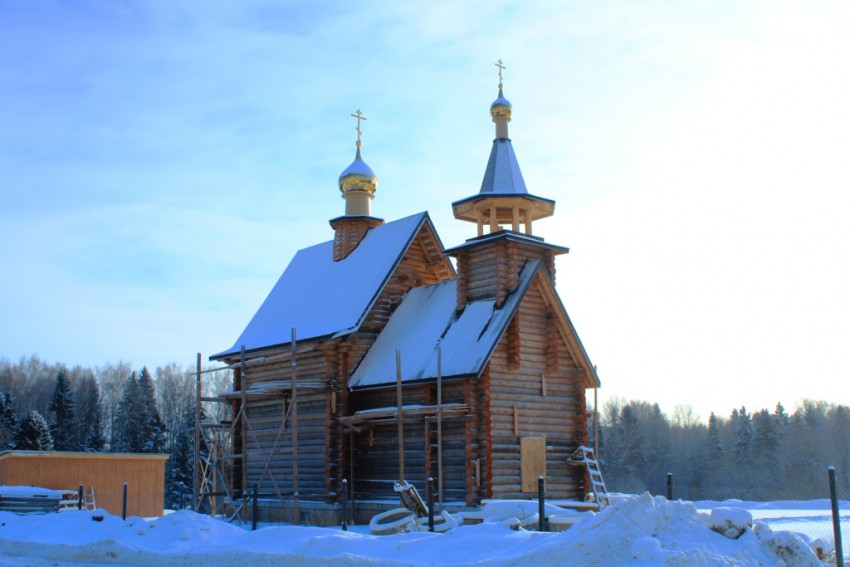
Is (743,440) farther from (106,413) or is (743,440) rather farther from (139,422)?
(106,413)

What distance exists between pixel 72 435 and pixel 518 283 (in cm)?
5009

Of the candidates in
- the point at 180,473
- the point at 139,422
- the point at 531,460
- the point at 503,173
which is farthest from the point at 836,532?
the point at 139,422

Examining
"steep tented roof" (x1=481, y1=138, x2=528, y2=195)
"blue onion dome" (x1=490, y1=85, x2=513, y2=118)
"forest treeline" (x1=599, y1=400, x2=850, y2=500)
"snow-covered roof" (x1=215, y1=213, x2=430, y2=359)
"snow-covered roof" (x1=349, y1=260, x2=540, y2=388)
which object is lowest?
"forest treeline" (x1=599, y1=400, x2=850, y2=500)

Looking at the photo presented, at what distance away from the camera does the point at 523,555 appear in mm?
11211

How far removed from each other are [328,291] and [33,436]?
104 ft

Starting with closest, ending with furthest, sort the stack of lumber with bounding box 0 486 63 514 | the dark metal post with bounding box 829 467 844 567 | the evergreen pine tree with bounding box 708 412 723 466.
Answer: the dark metal post with bounding box 829 467 844 567, the stack of lumber with bounding box 0 486 63 514, the evergreen pine tree with bounding box 708 412 723 466

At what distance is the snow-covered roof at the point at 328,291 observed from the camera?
27.6 metres

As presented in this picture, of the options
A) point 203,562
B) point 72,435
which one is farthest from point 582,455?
point 72,435

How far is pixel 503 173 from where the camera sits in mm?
26672

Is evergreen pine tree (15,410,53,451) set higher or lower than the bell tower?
lower

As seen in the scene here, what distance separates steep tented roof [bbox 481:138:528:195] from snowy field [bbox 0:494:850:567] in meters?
13.4

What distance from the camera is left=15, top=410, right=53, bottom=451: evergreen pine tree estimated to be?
52.3 metres

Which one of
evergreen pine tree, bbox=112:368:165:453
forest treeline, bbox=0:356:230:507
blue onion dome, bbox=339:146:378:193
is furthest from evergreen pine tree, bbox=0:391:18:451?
blue onion dome, bbox=339:146:378:193

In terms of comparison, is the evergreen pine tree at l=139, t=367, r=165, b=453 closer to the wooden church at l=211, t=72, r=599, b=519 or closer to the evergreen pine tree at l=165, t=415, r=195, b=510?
the evergreen pine tree at l=165, t=415, r=195, b=510
